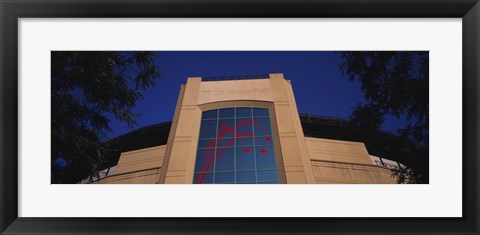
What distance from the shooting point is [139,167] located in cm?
778

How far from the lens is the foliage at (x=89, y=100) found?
440cm

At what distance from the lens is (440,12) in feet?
12.7

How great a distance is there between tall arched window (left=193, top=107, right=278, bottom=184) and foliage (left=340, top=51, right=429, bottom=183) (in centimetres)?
238

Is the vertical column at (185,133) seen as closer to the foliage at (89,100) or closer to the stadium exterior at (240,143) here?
the stadium exterior at (240,143)

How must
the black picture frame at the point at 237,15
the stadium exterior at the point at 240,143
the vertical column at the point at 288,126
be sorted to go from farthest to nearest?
the vertical column at the point at 288,126 < the stadium exterior at the point at 240,143 < the black picture frame at the point at 237,15

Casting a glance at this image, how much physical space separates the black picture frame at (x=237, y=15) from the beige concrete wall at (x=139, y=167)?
5.53ft

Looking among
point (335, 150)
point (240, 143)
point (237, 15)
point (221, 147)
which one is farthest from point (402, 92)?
point (335, 150)

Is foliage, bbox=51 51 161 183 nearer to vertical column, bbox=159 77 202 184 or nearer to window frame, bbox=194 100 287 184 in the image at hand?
vertical column, bbox=159 77 202 184

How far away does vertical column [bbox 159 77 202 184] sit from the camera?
8.05m

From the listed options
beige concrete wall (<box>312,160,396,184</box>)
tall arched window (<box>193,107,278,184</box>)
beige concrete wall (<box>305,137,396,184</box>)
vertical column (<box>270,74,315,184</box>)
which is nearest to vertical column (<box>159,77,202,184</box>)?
tall arched window (<box>193,107,278,184</box>)

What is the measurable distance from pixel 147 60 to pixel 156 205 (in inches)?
84.7

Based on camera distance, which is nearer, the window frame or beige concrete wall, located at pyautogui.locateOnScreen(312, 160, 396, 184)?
beige concrete wall, located at pyautogui.locateOnScreen(312, 160, 396, 184)

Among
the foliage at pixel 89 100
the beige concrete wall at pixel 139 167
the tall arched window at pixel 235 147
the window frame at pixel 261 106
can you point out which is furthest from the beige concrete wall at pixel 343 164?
the foliage at pixel 89 100

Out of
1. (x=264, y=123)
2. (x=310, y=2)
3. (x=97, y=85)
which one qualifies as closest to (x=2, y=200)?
(x=97, y=85)
